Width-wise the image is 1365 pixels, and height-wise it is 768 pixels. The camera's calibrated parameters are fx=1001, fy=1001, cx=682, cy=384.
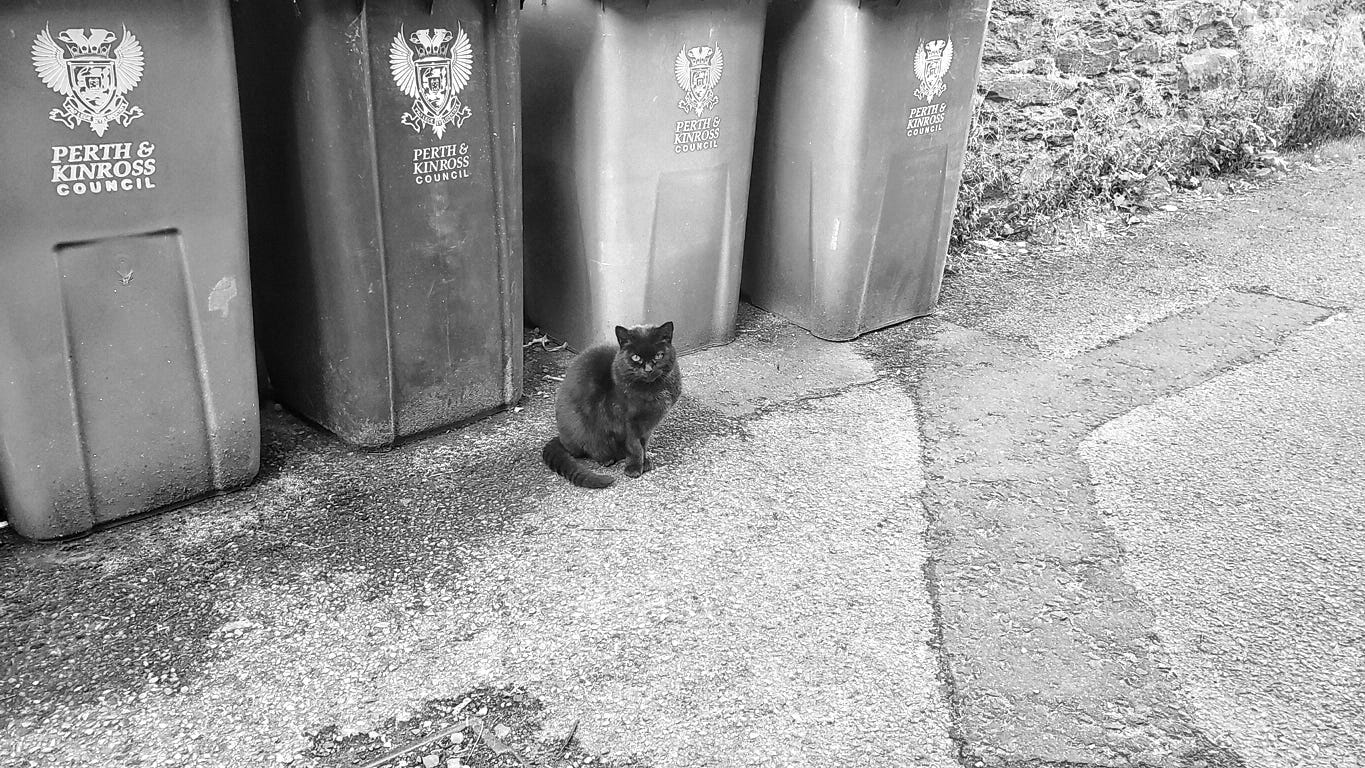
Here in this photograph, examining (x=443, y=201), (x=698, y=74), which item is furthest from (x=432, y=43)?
(x=698, y=74)

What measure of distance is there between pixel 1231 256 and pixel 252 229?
15.8ft

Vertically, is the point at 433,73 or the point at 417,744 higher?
the point at 433,73

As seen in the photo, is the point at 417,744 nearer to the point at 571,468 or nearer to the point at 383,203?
the point at 571,468

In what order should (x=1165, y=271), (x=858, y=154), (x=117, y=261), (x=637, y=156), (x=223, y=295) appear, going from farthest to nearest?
A: (x=1165, y=271) < (x=858, y=154) < (x=637, y=156) < (x=223, y=295) < (x=117, y=261)

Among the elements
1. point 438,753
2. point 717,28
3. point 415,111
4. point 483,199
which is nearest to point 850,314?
point 717,28

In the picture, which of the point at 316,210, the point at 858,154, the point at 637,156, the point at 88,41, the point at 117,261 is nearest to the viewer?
the point at 88,41

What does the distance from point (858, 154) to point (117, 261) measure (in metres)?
2.61

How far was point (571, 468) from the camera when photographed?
3154mm

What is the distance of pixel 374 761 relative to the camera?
81.7 inches

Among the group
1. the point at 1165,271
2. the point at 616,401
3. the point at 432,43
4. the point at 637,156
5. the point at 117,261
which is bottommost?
the point at 1165,271

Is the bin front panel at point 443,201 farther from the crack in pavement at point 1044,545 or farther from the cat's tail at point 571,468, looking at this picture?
the crack in pavement at point 1044,545

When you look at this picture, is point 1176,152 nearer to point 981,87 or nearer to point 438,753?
point 981,87

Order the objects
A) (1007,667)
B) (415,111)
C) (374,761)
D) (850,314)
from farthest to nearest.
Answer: (850,314) < (415,111) < (1007,667) < (374,761)

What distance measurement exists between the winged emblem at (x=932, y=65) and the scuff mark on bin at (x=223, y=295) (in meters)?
2.65
